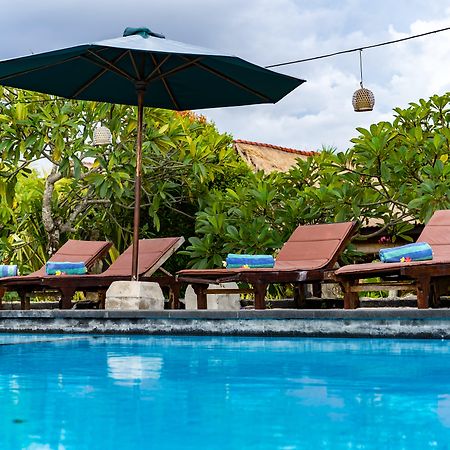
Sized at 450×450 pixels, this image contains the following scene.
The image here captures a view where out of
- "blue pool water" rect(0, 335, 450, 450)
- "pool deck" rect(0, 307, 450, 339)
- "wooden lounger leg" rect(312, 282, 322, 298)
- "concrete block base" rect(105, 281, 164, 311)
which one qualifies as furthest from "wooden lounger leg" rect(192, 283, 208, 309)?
"blue pool water" rect(0, 335, 450, 450)

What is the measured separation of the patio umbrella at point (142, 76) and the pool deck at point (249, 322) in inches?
36.9

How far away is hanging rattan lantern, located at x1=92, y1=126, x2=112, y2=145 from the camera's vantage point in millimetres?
10125

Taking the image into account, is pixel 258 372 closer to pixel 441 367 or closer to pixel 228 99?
pixel 441 367

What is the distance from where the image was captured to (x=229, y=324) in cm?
658

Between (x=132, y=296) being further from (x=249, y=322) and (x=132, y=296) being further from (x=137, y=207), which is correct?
(x=249, y=322)

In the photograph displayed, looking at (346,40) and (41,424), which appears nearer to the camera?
(41,424)

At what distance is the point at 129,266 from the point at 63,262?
0.76m

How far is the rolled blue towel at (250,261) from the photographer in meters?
7.70

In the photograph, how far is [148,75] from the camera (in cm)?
804

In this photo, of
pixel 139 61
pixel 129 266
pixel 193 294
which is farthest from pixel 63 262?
pixel 139 61

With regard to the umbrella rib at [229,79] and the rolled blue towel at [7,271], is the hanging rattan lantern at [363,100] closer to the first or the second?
the umbrella rib at [229,79]

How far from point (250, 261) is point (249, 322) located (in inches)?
51.9

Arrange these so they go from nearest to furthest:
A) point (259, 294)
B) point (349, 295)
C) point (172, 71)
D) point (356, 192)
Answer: point (349, 295), point (259, 294), point (172, 71), point (356, 192)

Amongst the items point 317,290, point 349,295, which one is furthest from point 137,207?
point 317,290
